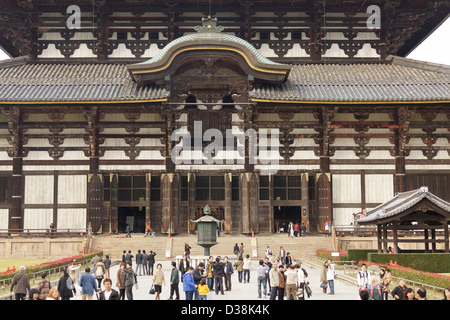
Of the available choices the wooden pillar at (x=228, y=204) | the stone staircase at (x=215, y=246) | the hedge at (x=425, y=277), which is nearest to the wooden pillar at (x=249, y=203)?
the wooden pillar at (x=228, y=204)

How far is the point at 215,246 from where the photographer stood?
3981cm

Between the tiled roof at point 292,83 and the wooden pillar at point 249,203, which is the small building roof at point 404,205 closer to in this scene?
the wooden pillar at point 249,203

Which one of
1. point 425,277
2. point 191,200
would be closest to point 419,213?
point 425,277

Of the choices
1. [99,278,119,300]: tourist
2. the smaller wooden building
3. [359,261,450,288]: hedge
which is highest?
the smaller wooden building

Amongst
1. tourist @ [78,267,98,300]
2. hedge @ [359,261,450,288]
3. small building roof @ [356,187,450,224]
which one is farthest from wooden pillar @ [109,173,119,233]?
tourist @ [78,267,98,300]

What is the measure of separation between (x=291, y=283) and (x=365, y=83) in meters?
27.7

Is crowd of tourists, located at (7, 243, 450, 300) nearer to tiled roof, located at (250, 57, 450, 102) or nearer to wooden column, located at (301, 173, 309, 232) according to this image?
wooden column, located at (301, 173, 309, 232)

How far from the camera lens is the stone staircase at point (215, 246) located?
3909 cm

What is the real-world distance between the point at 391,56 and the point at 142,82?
19.9m

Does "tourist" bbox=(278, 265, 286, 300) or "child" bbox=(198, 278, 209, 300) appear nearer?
"child" bbox=(198, 278, 209, 300)

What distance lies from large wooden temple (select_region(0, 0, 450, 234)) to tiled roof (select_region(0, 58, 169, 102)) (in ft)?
0.46


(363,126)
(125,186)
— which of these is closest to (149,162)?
(125,186)

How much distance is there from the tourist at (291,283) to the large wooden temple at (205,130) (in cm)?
2254

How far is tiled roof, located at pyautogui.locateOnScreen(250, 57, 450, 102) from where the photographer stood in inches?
→ 1661
